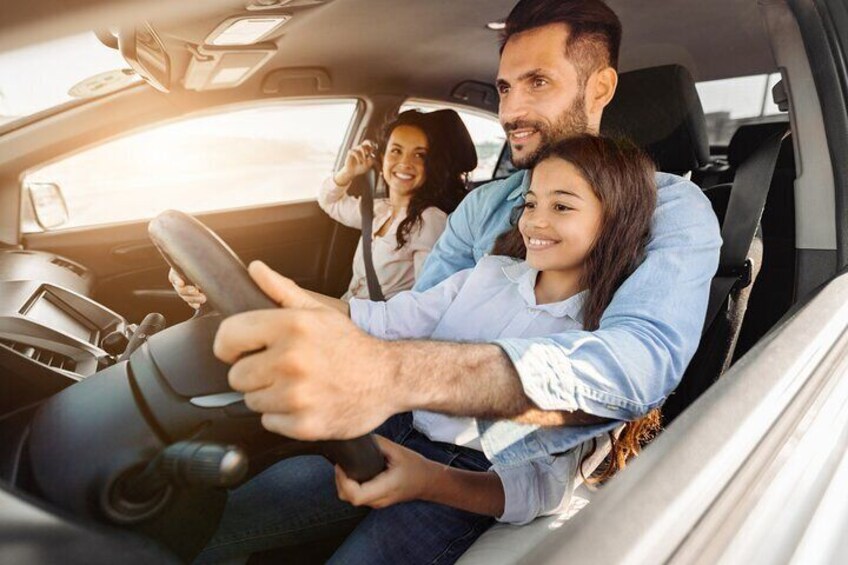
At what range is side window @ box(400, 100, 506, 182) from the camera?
2.75m

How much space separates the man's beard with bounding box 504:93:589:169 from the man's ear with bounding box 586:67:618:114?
Result: 0.11ft

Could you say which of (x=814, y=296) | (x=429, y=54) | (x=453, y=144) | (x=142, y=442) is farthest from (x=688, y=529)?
(x=429, y=54)

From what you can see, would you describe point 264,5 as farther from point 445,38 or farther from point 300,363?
point 300,363

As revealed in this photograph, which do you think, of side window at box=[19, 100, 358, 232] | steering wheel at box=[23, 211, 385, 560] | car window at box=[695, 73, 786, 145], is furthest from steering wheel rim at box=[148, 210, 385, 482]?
car window at box=[695, 73, 786, 145]

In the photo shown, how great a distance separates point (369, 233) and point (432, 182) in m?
0.30

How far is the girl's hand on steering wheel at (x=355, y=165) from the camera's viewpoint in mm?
2531

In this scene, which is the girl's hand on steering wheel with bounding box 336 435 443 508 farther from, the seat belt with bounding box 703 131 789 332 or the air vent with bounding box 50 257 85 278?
the air vent with bounding box 50 257 85 278

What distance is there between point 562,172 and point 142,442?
779mm

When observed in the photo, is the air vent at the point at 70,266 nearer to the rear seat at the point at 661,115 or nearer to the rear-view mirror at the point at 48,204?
the rear-view mirror at the point at 48,204

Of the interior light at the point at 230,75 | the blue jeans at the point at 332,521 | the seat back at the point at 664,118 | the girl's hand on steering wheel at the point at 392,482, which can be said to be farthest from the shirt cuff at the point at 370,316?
the interior light at the point at 230,75

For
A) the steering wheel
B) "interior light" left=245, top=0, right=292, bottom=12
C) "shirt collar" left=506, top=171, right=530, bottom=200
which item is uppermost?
"interior light" left=245, top=0, right=292, bottom=12

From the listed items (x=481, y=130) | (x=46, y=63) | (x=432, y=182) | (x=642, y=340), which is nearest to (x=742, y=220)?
(x=642, y=340)

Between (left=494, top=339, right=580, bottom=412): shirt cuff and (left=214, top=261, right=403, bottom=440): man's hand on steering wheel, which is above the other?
(left=214, top=261, right=403, bottom=440): man's hand on steering wheel

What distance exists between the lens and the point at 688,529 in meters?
0.60
